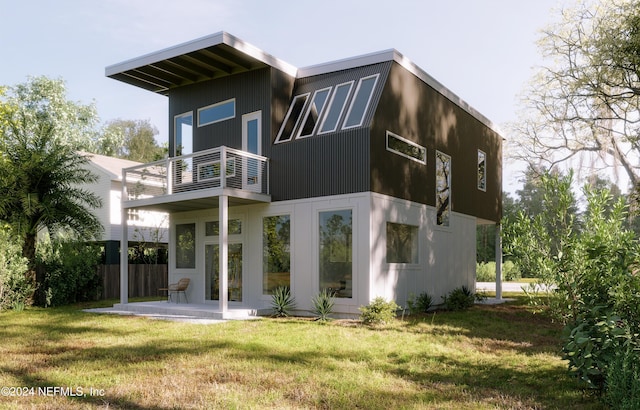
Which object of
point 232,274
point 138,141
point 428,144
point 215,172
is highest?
point 138,141

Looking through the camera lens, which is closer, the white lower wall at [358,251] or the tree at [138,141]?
the white lower wall at [358,251]

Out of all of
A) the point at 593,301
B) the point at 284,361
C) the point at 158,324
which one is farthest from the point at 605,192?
the point at 158,324

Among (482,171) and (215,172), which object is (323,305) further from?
(482,171)

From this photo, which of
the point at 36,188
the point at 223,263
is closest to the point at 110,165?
the point at 36,188

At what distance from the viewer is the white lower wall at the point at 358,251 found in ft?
42.8

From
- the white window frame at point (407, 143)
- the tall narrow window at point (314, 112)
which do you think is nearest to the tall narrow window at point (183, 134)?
the tall narrow window at point (314, 112)

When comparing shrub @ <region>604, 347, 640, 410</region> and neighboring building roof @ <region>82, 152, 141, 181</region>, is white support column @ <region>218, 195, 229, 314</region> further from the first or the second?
neighboring building roof @ <region>82, 152, 141, 181</region>

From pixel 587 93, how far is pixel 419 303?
1453cm

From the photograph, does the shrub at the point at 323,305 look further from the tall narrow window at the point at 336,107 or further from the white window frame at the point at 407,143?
the tall narrow window at the point at 336,107

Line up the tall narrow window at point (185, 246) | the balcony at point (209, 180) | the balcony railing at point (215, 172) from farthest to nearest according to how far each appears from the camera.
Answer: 1. the tall narrow window at point (185, 246)
2. the balcony railing at point (215, 172)
3. the balcony at point (209, 180)

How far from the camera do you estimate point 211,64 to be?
610 inches

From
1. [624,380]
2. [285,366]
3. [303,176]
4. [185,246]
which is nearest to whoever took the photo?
[624,380]

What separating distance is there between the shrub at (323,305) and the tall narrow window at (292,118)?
450 centimetres

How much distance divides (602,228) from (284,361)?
4819mm
